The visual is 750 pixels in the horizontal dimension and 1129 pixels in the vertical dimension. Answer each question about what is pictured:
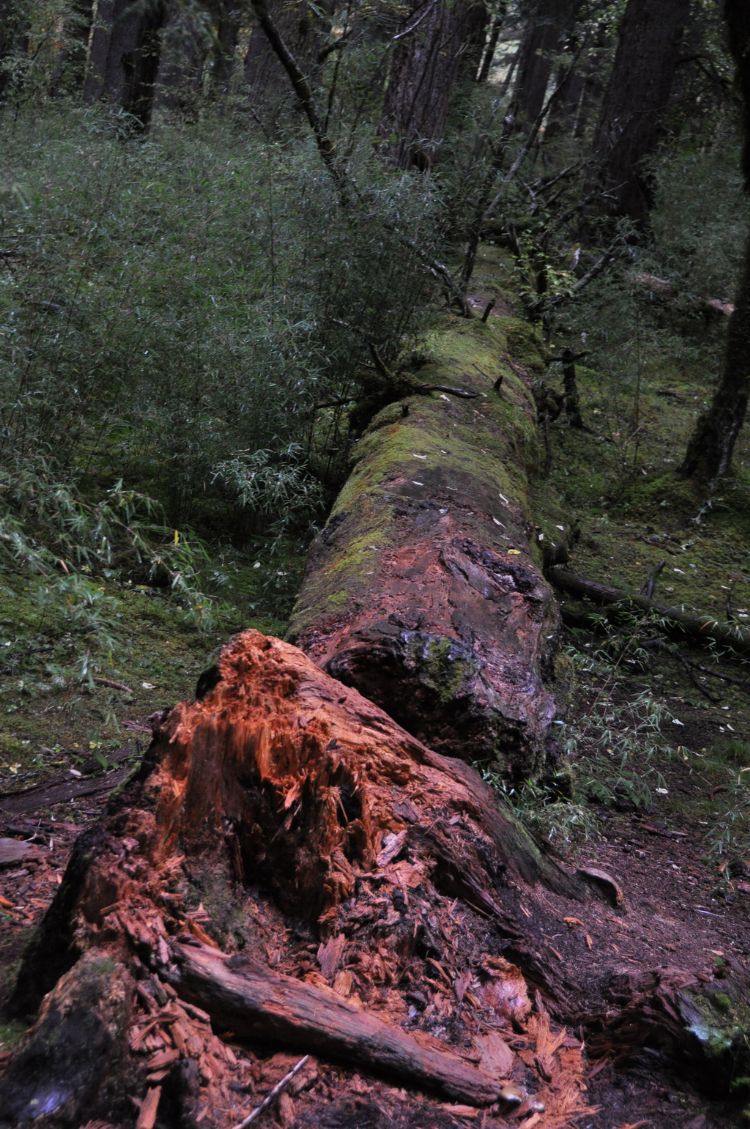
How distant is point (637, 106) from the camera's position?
12.1 metres

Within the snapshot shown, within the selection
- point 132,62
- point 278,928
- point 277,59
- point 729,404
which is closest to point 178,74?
point 277,59

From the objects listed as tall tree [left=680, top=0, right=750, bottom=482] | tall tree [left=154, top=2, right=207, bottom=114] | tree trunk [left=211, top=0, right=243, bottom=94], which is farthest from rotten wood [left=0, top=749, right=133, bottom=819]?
tall tree [left=680, top=0, right=750, bottom=482]

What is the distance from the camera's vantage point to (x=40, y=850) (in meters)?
2.50

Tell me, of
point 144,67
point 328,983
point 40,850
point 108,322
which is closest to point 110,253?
point 108,322

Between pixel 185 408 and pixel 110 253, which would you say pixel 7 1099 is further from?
pixel 110 253

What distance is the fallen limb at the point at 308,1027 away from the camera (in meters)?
1.66

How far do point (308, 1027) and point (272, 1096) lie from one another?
0.14 meters

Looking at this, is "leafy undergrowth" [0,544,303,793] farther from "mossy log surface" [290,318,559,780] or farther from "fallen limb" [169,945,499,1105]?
"fallen limb" [169,945,499,1105]

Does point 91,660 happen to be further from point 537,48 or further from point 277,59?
point 537,48

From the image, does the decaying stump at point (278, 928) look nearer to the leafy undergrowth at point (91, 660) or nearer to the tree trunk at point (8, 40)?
the leafy undergrowth at point (91, 660)

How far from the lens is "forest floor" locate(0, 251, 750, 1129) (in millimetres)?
1854

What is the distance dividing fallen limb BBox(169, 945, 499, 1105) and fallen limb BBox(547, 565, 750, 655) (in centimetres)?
404

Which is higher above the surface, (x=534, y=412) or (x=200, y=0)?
(x=200, y=0)

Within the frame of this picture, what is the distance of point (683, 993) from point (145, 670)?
8.81 ft
